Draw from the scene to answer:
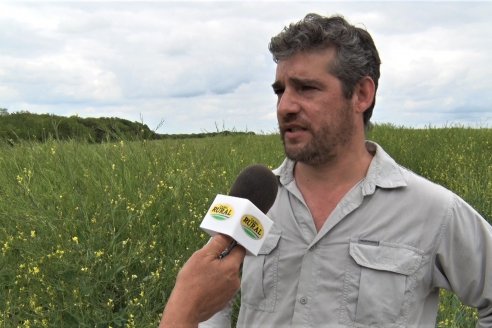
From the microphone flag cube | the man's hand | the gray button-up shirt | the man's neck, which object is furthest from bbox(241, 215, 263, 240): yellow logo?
the man's neck

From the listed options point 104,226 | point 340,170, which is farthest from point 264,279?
point 104,226

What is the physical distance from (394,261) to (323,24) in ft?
3.77

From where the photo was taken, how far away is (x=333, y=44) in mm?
2543

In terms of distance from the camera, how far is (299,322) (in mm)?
2338

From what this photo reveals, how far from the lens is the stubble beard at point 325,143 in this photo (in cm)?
242

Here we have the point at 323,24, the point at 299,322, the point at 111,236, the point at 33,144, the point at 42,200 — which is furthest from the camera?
the point at 33,144

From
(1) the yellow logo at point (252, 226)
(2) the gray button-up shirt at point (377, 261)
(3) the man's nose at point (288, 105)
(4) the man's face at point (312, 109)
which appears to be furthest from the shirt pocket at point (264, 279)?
(1) the yellow logo at point (252, 226)

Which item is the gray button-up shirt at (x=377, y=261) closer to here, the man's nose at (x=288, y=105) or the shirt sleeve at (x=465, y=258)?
the shirt sleeve at (x=465, y=258)

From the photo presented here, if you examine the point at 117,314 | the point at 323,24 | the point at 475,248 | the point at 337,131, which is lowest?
the point at 117,314

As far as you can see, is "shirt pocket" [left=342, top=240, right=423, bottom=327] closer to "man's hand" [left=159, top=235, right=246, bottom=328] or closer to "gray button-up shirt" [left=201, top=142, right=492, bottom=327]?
"gray button-up shirt" [left=201, top=142, right=492, bottom=327]

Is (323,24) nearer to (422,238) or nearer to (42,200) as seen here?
(422,238)

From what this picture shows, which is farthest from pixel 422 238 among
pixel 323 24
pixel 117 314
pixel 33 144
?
pixel 33 144

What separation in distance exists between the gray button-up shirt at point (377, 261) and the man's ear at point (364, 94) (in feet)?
1.14

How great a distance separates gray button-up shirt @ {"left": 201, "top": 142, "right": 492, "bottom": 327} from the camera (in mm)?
2338
